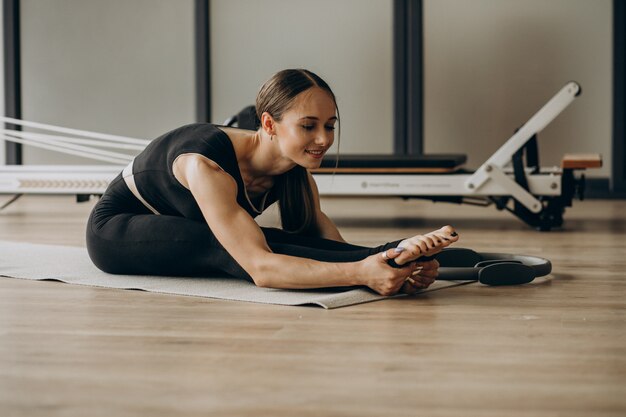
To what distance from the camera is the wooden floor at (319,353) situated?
4.67 feet

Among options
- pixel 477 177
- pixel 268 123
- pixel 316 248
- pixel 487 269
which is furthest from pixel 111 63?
pixel 487 269

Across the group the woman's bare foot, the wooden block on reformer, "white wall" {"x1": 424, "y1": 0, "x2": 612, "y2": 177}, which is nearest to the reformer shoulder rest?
the woman's bare foot

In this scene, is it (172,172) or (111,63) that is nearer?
(172,172)

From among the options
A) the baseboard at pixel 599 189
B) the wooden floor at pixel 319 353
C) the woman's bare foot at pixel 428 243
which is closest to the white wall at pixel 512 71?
the baseboard at pixel 599 189

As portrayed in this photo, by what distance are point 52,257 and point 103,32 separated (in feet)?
12.6

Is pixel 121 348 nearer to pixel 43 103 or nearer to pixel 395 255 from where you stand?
pixel 395 255

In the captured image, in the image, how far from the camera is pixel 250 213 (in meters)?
2.56

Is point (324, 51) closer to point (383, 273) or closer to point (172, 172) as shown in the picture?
point (172, 172)

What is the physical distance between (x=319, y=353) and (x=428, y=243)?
482 millimetres

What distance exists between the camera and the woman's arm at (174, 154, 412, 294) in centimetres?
228

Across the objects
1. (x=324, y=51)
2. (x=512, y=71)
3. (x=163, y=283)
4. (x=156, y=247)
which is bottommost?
(x=163, y=283)

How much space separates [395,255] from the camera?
220 centimetres

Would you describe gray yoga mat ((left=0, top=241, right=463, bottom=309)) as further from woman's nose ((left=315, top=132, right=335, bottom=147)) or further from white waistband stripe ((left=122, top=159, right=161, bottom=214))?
woman's nose ((left=315, top=132, right=335, bottom=147))

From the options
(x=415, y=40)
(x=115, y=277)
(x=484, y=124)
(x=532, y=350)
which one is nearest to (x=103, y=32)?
(x=415, y=40)
